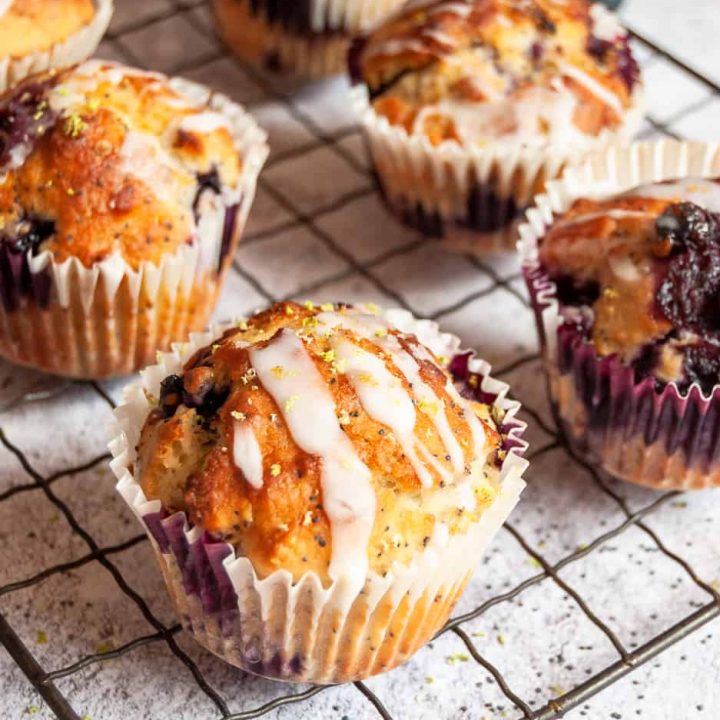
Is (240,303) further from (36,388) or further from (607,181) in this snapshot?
(607,181)

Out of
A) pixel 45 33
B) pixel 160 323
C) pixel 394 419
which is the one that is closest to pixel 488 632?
pixel 394 419

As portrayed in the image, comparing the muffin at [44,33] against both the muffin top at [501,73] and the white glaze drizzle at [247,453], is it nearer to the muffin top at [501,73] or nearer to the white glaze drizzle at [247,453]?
the muffin top at [501,73]

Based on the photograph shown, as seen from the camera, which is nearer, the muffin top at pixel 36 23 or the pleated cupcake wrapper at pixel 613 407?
the pleated cupcake wrapper at pixel 613 407

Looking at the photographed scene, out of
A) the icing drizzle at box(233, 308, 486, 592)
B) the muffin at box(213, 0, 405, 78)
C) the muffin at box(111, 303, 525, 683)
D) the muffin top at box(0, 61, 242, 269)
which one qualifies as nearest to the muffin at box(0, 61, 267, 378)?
the muffin top at box(0, 61, 242, 269)

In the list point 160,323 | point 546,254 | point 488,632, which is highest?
point 546,254

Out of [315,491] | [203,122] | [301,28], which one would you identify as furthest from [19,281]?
[301,28]

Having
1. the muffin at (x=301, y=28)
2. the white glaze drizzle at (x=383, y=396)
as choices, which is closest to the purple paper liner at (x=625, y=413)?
the white glaze drizzle at (x=383, y=396)
